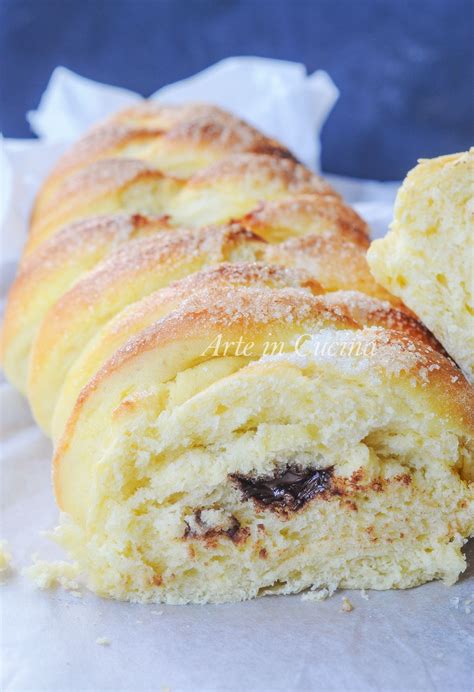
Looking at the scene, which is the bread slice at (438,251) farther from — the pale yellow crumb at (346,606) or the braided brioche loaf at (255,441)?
the pale yellow crumb at (346,606)

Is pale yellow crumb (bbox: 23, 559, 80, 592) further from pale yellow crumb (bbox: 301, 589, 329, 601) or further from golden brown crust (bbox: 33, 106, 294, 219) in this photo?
golden brown crust (bbox: 33, 106, 294, 219)

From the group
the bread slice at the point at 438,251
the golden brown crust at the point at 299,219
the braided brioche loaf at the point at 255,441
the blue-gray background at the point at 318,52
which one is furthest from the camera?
the blue-gray background at the point at 318,52

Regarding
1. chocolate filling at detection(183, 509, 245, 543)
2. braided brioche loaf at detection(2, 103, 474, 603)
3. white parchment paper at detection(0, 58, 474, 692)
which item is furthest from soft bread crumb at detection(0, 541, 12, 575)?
chocolate filling at detection(183, 509, 245, 543)

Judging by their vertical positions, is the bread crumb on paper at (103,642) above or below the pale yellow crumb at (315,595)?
below

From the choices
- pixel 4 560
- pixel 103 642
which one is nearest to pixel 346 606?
pixel 103 642

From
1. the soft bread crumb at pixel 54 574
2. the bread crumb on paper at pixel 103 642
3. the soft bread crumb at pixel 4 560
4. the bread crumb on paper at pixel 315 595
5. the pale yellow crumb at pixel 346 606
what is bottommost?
the soft bread crumb at pixel 4 560

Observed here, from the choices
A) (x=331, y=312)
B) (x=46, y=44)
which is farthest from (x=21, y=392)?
(x=46, y=44)

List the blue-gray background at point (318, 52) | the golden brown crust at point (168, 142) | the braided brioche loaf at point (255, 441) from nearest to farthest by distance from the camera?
1. the braided brioche loaf at point (255, 441)
2. the golden brown crust at point (168, 142)
3. the blue-gray background at point (318, 52)

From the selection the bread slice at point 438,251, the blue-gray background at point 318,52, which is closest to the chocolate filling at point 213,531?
the bread slice at point 438,251
